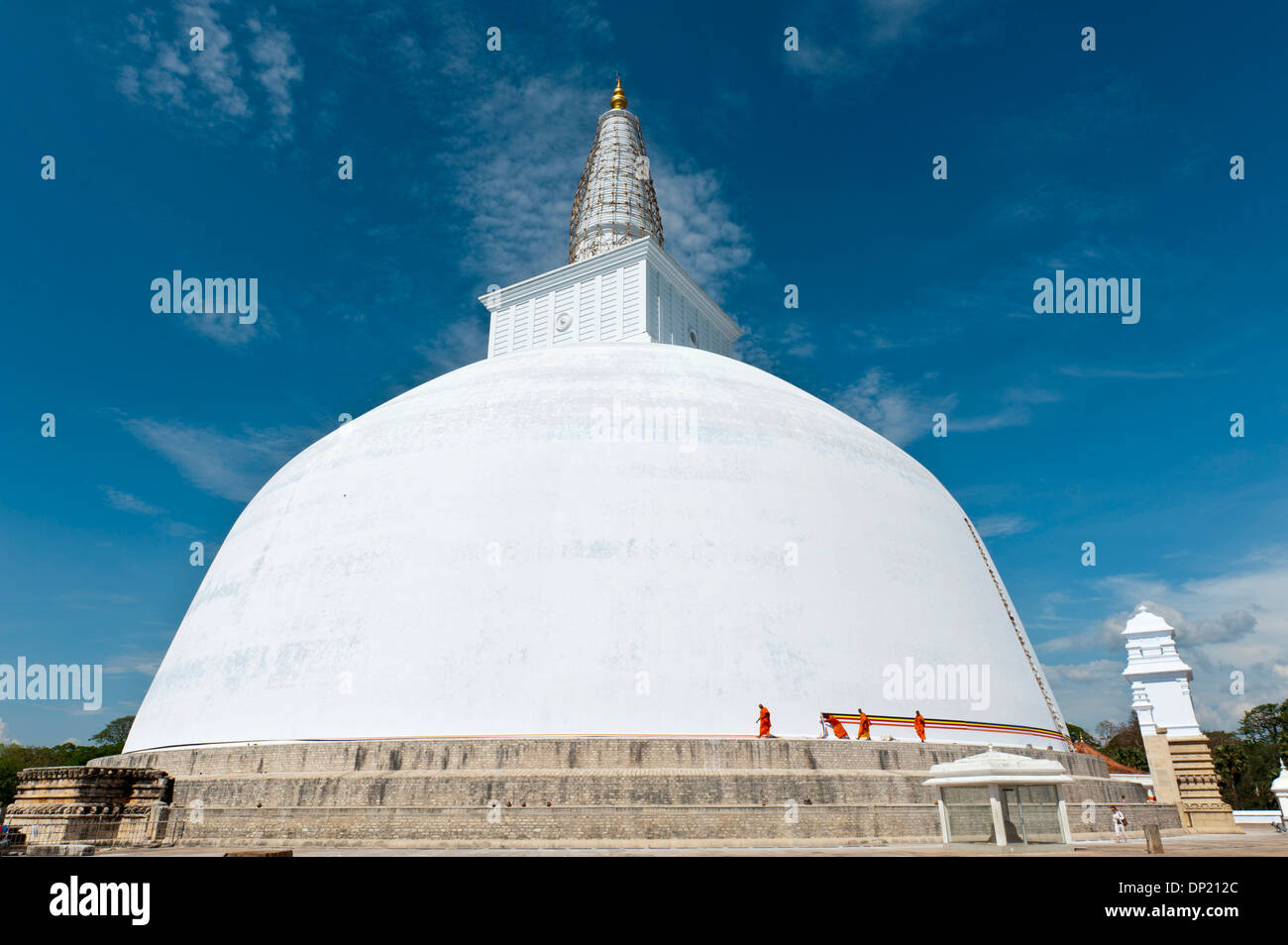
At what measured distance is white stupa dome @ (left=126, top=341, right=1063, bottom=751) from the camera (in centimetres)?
1316

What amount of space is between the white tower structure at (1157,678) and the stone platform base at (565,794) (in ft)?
28.3

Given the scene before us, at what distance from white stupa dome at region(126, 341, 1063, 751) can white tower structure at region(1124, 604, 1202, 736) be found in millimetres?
3278

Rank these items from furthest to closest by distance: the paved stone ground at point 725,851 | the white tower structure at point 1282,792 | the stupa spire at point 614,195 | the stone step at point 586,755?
the stupa spire at point 614,195 < the white tower structure at point 1282,792 < the stone step at point 586,755 < the paved stone ground at point 725,851

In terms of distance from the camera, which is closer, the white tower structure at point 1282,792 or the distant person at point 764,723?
the distant person at point 764,723

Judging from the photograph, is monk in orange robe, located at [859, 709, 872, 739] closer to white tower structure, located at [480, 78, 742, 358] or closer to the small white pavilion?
the small white pavilion

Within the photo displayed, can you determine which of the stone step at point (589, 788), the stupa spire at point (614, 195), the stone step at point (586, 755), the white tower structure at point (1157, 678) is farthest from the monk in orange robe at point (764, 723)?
the stupa spire at point (614, 195)

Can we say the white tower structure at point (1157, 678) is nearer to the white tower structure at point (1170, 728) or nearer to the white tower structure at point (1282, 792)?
the white tower structure at point (1170, 728)

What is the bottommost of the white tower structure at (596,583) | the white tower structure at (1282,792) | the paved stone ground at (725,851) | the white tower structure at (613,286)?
the white tower structure at (1282,792)

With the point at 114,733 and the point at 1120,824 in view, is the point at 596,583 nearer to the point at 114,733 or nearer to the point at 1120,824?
the point at 1120,824

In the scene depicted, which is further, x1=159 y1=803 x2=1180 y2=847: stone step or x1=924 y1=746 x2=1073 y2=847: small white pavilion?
x1=159 y1=803 x2=1180 y2=847: stone step

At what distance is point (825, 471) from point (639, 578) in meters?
4.95

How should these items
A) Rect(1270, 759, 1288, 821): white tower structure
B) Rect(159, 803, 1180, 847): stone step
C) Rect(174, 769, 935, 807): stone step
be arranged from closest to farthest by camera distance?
1. Rect(159, 803, 1180, 847): stone step
2. Rect(174, 769, 935, 807): stone step
3. Rect(1270, 759, 1288, 821): white tower structure

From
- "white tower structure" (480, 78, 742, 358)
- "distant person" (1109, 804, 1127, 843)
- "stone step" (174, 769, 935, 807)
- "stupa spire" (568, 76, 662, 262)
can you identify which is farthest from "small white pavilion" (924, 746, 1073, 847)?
"stupa spire" (568, 76, 662, 262)

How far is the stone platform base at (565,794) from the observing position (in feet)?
37.9
